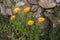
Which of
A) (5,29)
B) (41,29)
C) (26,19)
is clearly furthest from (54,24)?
(5,29)

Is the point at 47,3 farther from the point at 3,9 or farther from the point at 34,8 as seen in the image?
the point at 3,9

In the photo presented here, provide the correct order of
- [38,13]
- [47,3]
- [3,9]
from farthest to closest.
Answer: [3,9] → [38,13] → [47,3]

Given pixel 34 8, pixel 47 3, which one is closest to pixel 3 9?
pixel 34 8

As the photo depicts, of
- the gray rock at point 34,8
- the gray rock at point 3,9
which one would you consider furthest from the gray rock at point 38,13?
the gray rock at point 3,9

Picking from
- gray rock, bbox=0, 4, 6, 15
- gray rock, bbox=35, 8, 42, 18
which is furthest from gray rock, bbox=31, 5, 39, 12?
gray rock, bbox=0, 4, 6, 15

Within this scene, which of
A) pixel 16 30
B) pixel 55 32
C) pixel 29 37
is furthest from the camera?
pixel 16 30

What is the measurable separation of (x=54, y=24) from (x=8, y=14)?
37.4 inches

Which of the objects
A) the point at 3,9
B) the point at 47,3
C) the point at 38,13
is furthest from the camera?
the point at 3,9

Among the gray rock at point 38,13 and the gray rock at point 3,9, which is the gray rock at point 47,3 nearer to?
the gray rock at point 38,13

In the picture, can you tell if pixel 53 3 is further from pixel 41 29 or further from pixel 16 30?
pixel 16 30

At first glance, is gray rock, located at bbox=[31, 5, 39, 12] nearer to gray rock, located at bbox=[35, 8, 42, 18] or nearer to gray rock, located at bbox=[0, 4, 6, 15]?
gray rock, located at bbox=[35, 8, 42, 18]

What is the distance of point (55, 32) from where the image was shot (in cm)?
353

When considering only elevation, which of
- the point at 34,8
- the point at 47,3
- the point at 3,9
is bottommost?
the point at 3,9

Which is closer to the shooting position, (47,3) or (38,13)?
(47,3)
